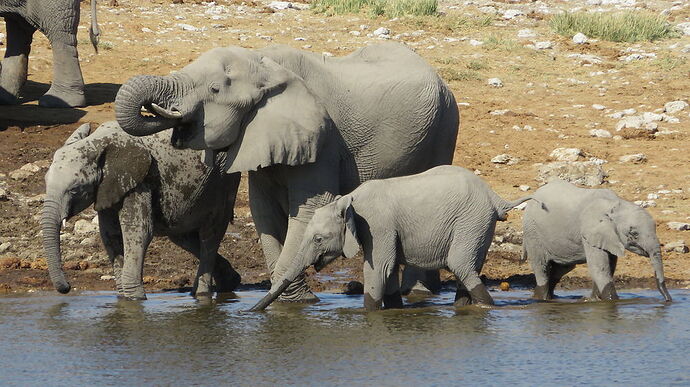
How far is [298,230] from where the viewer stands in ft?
32.4

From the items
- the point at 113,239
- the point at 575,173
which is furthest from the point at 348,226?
the point at 575,173

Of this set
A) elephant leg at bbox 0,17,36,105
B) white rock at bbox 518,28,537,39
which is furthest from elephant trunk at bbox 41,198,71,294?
white rock at bbox 518,28,537,39

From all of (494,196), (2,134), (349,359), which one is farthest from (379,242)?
(2,134)

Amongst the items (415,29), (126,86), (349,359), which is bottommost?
(415,29)

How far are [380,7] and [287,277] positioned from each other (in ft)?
46.4

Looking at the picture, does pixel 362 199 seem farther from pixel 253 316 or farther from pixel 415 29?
pixel 415 29

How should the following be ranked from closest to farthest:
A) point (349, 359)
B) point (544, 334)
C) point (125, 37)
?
point (349, 359), point (544, 334), point (125, 37)

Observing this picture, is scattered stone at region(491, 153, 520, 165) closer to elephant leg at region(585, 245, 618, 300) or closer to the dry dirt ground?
the dry dirt ground

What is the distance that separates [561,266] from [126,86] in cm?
386

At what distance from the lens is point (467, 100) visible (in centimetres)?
1817

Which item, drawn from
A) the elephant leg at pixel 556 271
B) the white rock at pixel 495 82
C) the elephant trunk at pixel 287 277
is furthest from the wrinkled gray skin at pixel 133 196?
the white rock at pixel 495 82

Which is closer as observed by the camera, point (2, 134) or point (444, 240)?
point (444, 240)

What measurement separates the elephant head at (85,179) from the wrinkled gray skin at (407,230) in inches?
53.9

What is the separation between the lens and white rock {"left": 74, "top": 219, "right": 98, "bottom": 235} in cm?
1296
